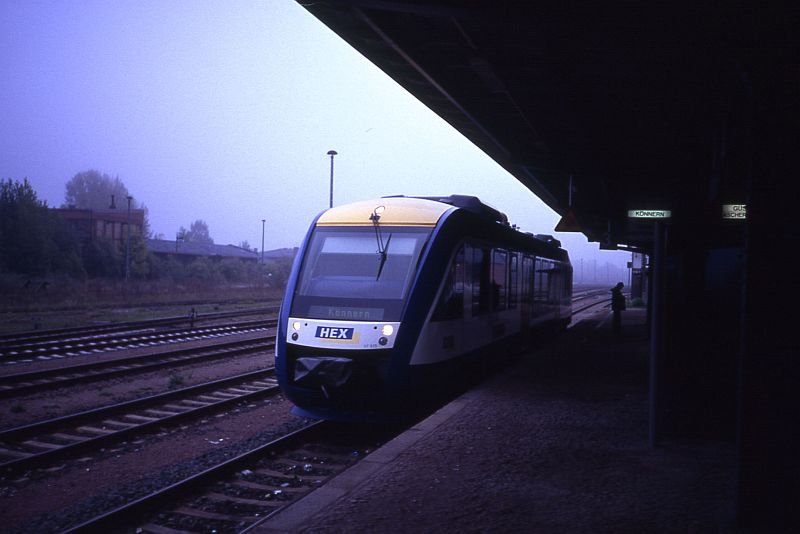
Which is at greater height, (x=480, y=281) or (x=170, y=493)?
(x=480, y=281)

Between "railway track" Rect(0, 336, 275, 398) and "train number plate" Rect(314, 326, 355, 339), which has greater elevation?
"train number plate" Rect(314, 326, 355, 339)

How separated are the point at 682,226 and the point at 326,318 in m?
5.23

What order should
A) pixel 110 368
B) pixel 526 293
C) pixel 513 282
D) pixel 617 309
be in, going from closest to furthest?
pixel 110 368 < pixel 513 282 < pixel 526 293 < pixel 617 309

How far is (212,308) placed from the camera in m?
32.1

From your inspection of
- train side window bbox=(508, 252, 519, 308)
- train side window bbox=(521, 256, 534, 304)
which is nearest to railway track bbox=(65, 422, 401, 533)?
train side window bbox=(508, 252, 519, 308)

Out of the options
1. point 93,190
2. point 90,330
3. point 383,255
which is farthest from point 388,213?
point 93,190

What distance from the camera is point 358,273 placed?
905 cm

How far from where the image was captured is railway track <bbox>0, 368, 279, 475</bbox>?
7.54 m

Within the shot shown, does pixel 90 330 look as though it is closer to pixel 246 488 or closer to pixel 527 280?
pixel 527 280

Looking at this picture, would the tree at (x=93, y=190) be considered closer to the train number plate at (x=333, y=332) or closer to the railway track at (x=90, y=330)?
the railway track at (x=90, y=330)

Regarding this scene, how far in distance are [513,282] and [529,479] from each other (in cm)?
791

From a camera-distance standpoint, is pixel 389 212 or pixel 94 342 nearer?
pixel 389 212

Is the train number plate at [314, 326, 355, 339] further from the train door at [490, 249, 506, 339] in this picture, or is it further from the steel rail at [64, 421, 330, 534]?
the train door at [490, 249, 506, 339]

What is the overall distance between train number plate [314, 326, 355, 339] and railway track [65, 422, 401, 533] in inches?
48.8
